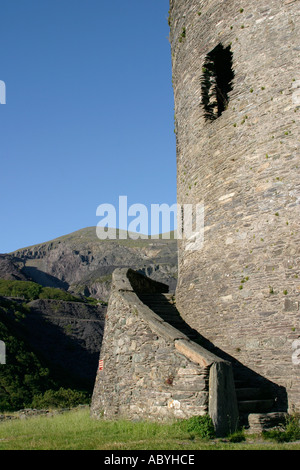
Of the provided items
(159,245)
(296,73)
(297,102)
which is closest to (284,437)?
(297,102)

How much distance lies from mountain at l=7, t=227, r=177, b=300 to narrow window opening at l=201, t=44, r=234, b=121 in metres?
56.4

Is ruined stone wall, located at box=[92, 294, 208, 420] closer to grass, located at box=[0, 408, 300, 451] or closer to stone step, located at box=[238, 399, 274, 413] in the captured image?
grass, located at box=[0, 408, 300, 451]

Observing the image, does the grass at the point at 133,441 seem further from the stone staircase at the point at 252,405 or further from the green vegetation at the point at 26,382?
the green vegetation at the point at 26,382

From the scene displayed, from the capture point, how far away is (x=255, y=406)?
7.06m

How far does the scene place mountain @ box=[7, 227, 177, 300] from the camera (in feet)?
239

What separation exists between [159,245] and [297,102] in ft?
269

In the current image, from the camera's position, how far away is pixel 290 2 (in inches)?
335

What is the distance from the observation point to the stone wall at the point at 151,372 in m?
6.61

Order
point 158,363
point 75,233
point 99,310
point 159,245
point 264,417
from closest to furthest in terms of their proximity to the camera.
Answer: point 264,417
point 158,363
point 99,310
point 159,245
point 75,233

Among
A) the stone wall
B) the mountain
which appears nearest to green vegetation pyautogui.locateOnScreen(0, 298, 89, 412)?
the stone wall

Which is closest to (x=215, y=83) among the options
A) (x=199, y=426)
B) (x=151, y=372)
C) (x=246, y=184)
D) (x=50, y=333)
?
(x=246, y=184)

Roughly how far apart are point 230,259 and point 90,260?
296ft

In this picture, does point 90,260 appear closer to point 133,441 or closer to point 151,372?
point 151,372
